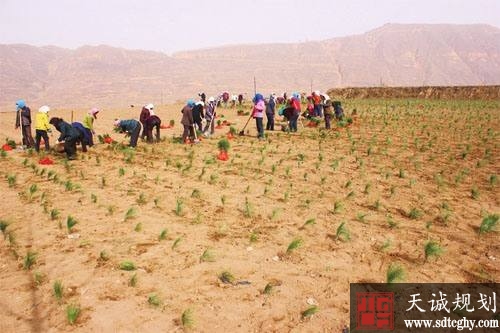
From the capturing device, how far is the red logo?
4012 mm

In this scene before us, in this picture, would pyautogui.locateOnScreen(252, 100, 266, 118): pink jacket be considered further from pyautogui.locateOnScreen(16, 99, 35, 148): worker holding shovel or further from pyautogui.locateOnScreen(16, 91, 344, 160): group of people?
pyautogui.locateOnScreen(16, 99, 35, 148): worker holding shovel

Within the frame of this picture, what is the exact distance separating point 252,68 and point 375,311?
93410 mm

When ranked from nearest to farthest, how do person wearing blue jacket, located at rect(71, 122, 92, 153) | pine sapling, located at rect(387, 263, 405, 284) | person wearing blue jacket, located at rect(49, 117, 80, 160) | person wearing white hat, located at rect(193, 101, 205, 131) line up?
1. pine sapling, located at rect(387, 263, 405, 284)
2. person wearing blue jacket, located at rect(49, 117, 80, 160)
3. person wearing blue jacket, located at rect(71, 122, 92, 153)
4. person wearing white hat, located at rect(193, 101, 205, 131)

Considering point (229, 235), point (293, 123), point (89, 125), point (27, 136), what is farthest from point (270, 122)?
point (229, 235)

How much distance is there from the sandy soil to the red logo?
0.59ft

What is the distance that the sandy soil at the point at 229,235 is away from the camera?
164 inches

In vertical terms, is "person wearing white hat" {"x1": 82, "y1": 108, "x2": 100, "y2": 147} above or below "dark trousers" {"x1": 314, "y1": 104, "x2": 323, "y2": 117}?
below

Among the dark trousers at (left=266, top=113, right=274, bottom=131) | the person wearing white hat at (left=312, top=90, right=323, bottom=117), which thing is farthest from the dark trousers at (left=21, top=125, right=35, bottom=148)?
the person wearing white hat at (left=312, top=90, right=323, bottom=117)

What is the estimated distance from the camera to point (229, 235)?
19.5ft

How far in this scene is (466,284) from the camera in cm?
466

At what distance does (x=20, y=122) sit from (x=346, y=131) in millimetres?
12486

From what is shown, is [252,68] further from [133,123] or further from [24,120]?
[24,120]

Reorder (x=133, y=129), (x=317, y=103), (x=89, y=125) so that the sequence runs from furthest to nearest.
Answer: (x=317, y=103) < (x=89, y=125) < (x=133, y=129)

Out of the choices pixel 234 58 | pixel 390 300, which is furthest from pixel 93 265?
pixel 234 58
